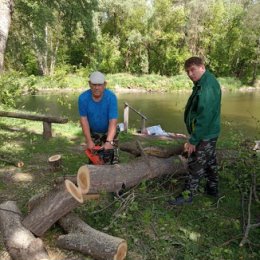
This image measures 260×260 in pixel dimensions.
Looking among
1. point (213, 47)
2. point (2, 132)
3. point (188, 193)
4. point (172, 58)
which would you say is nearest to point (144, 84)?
point (172, 58)

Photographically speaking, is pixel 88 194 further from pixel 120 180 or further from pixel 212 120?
pixel 212 120

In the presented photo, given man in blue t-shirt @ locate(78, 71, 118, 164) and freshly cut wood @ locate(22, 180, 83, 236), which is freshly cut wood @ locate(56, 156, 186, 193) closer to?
freshly cut wood @ locate(22, 180, 83, 236)

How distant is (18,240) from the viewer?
3.61 meters

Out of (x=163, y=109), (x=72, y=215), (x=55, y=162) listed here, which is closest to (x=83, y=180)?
(x=72, y=215)

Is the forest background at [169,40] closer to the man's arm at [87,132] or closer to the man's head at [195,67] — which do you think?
the man's arm at [87,132]

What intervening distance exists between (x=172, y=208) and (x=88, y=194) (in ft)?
3.69

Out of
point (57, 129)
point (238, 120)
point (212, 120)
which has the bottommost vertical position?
point (238, 120)

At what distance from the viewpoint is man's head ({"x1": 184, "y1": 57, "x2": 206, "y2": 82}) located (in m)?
4.21

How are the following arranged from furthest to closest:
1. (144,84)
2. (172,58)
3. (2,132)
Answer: (172,58), (144,84), (2,132)

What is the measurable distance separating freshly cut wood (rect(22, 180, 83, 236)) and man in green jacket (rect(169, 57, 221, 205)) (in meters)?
1.39

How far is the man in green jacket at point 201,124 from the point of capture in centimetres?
421

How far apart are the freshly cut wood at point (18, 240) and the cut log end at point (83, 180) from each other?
76 cm

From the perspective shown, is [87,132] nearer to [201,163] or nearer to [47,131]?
[201,163]

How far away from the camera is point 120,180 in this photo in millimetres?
4418
